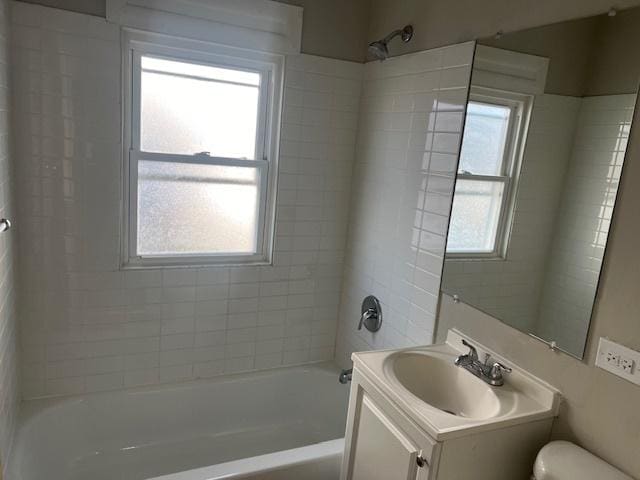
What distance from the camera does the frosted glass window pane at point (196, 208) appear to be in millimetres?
2469

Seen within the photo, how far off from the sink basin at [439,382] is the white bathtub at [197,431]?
19.7 inches

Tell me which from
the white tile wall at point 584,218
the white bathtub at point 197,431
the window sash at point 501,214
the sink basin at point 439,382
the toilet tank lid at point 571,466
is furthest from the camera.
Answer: the white bathtub at point 197,431

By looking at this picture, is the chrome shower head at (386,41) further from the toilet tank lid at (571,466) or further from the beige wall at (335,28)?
the toilet tank lid at (571,466)

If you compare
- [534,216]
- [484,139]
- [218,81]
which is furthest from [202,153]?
[534,216]

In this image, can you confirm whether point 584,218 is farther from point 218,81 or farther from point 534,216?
point 218,81

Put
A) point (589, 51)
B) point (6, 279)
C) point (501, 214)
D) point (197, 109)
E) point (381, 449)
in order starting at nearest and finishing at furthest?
point (589, 51), point (381, 449), point (501, 214), point (6, 279), point (197, 109)

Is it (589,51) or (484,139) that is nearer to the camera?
(589,51)

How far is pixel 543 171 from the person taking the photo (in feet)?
5.61

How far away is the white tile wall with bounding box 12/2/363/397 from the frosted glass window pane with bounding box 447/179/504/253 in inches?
35.0

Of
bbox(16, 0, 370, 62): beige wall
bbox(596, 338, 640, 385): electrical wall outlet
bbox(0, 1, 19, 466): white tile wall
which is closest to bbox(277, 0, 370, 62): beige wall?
bbox(16, 0, 370, 62): beige wall

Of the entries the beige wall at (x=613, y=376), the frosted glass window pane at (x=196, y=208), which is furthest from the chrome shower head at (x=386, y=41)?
the beige wall at (x=613, y=376)

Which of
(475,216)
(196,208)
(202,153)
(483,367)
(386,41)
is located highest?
(386,41)

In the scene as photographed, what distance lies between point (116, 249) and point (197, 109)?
0.81 metres

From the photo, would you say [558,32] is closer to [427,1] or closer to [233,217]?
[427,1]
